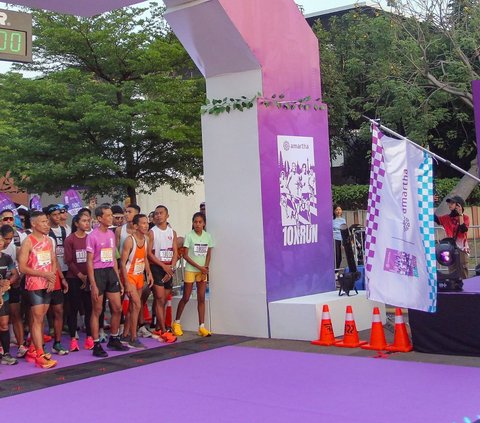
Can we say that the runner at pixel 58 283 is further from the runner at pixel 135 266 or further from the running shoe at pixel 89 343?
the runner at pixel 135 266

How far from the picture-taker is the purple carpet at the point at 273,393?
19.1 feet

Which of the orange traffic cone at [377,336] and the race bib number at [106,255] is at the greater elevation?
the race bib number at [106,255]

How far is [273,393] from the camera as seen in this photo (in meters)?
6.54

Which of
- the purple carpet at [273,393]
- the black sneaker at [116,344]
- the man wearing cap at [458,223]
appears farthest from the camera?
the man wearing cap at [458,223]

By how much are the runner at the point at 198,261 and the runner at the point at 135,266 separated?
30.7 inches

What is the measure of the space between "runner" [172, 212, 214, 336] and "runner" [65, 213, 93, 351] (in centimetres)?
140

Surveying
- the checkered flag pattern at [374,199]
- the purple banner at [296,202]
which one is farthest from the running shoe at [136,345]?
the checkered flag pattern at [374,199]

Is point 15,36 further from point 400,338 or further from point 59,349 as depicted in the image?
point 400,338

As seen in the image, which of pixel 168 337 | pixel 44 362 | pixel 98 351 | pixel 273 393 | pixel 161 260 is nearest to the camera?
pixel 273 393

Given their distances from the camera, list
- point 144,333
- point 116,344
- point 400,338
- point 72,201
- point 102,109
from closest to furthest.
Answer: point 400,338
point 116,344
point 144,333
point 72,201
point 102,109

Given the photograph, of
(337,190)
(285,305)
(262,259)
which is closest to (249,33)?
(262,259)

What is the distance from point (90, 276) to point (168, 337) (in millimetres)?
1522

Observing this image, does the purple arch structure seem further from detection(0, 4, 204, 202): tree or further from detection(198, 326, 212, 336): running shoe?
detection(0, 4, 204, 202): tree

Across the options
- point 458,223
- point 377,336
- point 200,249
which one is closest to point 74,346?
point 200,249
